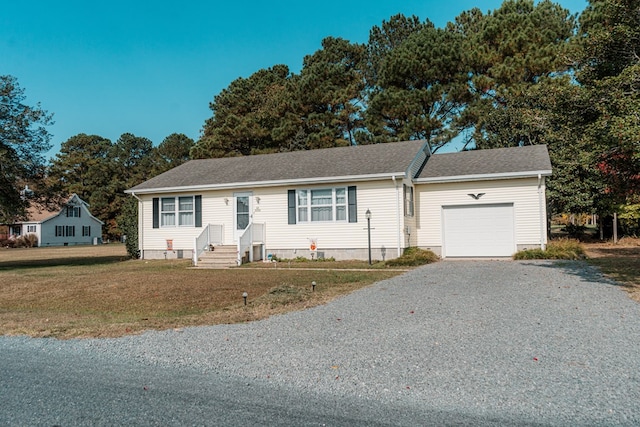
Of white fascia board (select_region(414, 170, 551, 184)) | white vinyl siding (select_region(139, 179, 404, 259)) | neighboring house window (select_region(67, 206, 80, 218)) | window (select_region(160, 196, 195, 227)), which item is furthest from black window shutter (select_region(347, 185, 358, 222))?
neighboring house window (select_region(67, 206, 80, 218))

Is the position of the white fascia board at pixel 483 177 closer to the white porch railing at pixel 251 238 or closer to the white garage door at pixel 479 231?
the white garage door at pixel 479 231

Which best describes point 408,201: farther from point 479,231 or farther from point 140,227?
point 140,227

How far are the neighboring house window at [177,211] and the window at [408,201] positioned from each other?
8229mm

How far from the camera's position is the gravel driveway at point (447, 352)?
3688mm

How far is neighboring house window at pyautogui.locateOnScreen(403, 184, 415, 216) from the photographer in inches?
641

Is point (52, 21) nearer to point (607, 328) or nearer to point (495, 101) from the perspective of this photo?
point (607, 328)

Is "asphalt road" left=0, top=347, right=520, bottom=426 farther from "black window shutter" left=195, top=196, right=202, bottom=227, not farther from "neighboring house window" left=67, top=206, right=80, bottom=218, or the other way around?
"neighboring house window" left=67, top=206, right=80, bottom=218

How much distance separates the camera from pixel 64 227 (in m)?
46.7

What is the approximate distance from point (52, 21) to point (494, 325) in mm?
18789

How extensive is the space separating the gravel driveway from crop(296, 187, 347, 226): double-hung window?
8.78 m

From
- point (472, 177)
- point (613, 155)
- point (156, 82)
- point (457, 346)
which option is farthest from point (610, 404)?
point (156, 82)

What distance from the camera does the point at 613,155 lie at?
416 inches

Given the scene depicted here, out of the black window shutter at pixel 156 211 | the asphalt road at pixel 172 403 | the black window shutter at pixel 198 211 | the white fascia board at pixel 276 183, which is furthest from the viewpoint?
the black window shutter at pixel 156 211

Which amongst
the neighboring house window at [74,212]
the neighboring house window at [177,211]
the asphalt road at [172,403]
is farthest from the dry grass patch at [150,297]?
the neighboring house window at [74,212]
